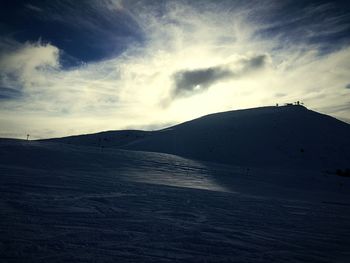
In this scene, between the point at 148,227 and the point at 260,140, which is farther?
the point at 260,140

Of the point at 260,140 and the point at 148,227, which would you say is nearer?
the point at 148,227

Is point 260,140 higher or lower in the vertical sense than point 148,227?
higher

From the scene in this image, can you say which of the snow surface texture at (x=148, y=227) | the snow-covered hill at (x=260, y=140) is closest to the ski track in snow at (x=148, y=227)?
the snow surface texture at (x=148, y=227)

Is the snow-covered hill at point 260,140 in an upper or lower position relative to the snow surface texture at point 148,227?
upper

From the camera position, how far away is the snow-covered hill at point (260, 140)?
32219 mm

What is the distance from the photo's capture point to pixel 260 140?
37219 mm

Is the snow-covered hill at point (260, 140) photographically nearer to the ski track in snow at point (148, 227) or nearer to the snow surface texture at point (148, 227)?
the ski track in snow at point (148, 227)

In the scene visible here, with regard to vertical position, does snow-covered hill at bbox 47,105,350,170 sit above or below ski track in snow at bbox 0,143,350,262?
above

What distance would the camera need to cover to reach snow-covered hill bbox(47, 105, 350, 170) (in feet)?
106

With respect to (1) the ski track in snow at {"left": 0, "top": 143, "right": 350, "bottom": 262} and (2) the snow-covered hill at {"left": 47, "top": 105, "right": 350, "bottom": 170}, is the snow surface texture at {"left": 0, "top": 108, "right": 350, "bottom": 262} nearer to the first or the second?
(1) the ski track in snow at {"left": 0, "top": 143, "right": 350, "bottom": 262}

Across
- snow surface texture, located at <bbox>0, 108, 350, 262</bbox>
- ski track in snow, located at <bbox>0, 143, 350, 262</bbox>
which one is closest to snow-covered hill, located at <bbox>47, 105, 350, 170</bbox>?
ski track in snow, located at <bbox>0, 143, 350, 262</bbox>

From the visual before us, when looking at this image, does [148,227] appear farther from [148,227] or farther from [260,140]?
[260,140]

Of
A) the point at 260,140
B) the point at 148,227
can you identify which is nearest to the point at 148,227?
the point at 148,227

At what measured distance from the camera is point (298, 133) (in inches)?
1569
